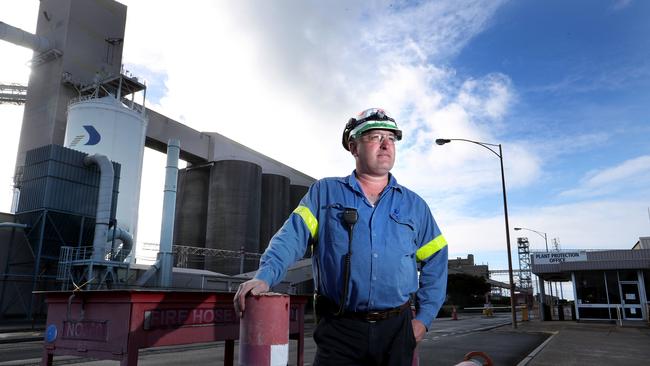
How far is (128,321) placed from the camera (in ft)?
11.2

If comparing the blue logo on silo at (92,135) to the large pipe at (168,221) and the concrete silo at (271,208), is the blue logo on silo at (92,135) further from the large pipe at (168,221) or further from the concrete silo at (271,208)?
the concrete silo at (271,208)

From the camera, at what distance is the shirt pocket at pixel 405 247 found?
2.64 m

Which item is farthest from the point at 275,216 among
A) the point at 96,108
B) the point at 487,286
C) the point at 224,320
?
the point at 224,320

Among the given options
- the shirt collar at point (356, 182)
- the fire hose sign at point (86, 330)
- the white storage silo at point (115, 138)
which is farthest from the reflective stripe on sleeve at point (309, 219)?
the white storage silo at point (115, 138)

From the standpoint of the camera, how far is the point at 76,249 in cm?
2867

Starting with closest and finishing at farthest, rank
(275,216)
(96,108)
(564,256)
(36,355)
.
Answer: (36,355)
(564,256)
(96,108)
(275,216)

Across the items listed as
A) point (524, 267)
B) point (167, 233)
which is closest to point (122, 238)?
point (167, 233)

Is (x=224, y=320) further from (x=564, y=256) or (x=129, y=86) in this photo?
(x=129, y=86)

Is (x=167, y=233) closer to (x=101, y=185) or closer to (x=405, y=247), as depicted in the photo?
(x=101, y=185)

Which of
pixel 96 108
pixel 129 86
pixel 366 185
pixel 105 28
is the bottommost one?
pixel 366 185

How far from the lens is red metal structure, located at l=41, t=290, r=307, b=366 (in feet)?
11.3

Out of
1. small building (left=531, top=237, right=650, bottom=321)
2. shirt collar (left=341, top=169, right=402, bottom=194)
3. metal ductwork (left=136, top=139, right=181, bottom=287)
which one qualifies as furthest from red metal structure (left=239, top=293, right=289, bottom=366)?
metal ductwork (left=136, top=139, right=181, bottom=287)

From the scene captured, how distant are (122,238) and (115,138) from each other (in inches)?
296

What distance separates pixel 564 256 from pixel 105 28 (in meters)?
41.3
